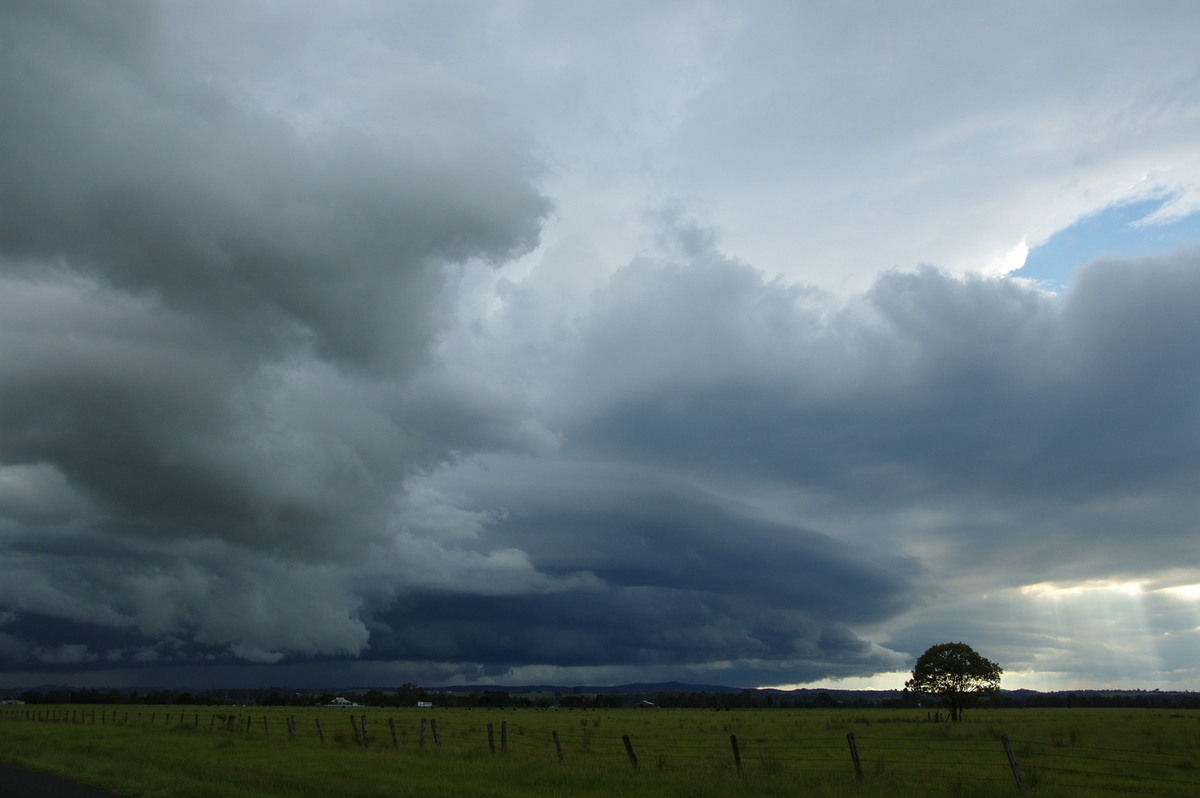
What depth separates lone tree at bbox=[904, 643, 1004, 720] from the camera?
95750 millimetres

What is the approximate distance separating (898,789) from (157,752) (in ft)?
115

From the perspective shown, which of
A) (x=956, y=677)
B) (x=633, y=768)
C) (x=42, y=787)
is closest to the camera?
(x=42, y=787)

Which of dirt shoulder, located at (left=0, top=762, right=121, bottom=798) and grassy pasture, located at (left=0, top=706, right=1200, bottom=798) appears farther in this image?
grassy pasture, located at (left=0, top=706, right=1200, bottom=798)

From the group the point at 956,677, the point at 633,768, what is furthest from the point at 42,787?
the point at 956,677

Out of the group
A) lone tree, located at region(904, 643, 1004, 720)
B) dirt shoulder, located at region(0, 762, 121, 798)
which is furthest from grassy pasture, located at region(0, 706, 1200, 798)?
lone tree, located at region(904, 643, 1004, 720)

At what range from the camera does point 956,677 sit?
3787 inches

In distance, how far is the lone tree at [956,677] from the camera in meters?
95.8

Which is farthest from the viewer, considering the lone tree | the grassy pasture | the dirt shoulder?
the lone tree

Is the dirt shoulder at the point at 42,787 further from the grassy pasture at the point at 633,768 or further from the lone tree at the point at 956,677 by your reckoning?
the lone tree at the point at 956,677

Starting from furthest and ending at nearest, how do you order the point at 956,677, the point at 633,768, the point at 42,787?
1. the point at 956,677
2. the point at 633,768
3. the point at 42,787

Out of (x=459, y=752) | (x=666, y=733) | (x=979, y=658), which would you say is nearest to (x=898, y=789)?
(x=459, y=752)

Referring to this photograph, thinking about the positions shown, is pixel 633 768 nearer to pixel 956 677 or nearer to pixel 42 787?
pixel 42 787

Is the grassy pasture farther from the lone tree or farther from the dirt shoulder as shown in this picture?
the lone tree

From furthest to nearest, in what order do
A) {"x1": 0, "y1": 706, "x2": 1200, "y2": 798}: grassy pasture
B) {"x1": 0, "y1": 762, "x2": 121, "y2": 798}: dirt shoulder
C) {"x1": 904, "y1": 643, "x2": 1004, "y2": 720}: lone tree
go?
{"x1": 904, "y1": 643, "x2": 1004, "y2": 720}: lone tree, {"x1": 0, "y1": 706, "x2": 1200, "y2": 798}: grassy pasture, {"x1": 0, "y1": 762, "x2": 121, "y2": 798}: dirt shoulder
